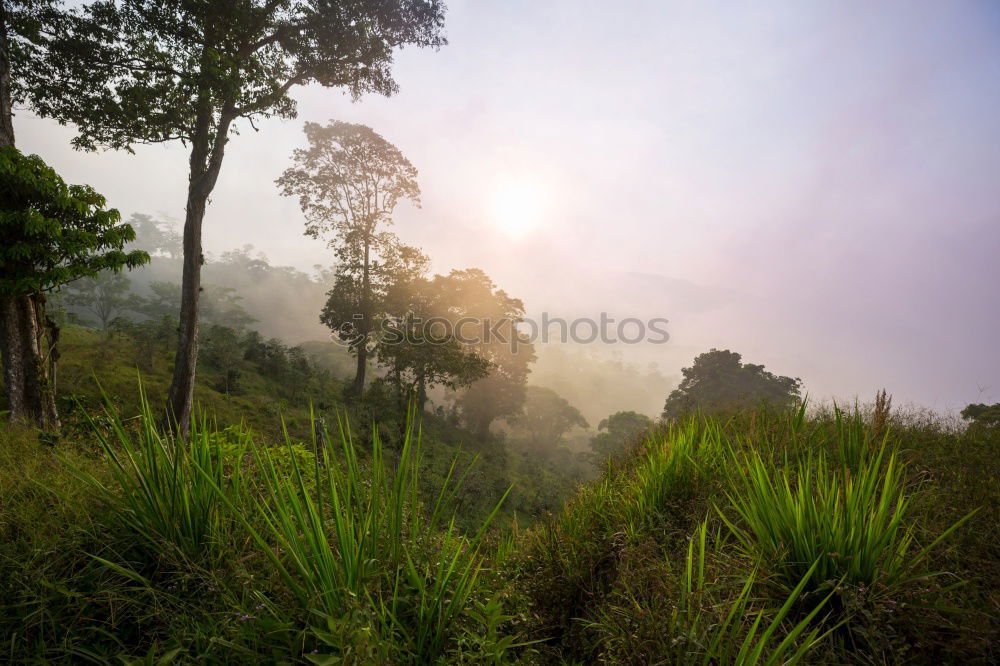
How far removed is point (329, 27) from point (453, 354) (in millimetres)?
9696

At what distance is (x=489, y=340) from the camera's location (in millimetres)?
23844

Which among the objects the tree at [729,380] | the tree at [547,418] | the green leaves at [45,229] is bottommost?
the tree at [547,418]

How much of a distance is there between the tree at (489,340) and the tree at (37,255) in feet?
41.4

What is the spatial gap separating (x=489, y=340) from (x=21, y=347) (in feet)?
62.0

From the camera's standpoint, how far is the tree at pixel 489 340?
68.4ft

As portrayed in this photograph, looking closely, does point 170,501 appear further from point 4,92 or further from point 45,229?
point 4,92

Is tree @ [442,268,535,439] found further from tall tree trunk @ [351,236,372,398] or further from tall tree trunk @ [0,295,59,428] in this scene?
tall tree trunk @ [0,295,59,428]

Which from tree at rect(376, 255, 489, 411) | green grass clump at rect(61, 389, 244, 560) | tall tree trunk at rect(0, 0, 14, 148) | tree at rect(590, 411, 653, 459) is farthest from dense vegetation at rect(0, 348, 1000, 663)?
tree at rect(590, 411, 653, 459)

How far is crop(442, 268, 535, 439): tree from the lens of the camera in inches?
821

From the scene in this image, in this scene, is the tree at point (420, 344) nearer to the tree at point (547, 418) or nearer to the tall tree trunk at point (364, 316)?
the tall tree trunk at point (364, 316)

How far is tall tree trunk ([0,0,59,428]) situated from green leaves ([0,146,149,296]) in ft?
2.07

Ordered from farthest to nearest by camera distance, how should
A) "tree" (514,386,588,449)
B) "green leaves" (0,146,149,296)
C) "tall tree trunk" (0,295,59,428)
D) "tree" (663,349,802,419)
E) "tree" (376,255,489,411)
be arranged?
"tree" (514,386,588,449) → "tree" (663,349,802,419) → "tree" (376,255,489,411) → "tall tree trunk" (0,295,59,428) → "green leaves" (0,146,149,296)

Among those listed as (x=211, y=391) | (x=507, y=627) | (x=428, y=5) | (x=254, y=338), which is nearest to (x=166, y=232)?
(x=254, y=338)

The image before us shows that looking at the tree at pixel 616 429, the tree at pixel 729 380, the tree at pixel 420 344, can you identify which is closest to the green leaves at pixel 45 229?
the tree at pixel 420 344
